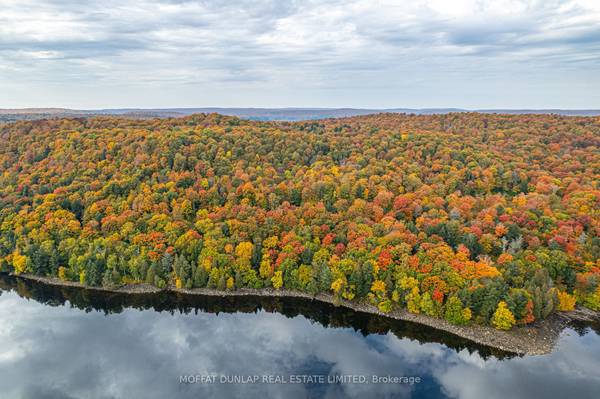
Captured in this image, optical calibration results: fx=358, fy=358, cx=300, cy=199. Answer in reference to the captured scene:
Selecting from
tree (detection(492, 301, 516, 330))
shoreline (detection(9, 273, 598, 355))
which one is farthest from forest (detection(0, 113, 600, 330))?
shoreline (detection(9, 273, 598, 355))

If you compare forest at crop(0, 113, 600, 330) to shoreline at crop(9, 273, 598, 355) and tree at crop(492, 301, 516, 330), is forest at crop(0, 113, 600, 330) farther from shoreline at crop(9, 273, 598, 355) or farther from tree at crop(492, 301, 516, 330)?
shoreline at crop(9, 273, 598, 355)

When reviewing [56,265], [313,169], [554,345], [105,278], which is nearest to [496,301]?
[554,345]

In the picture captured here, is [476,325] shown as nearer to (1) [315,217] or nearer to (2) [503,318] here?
(2) [503,318]

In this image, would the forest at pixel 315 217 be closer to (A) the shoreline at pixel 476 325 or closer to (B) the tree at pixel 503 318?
(B) the tree at pixel 503 318

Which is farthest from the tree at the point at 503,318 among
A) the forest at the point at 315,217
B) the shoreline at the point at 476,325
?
the shoreline at the point at 476,325

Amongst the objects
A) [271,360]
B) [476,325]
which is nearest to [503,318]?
[476,325]

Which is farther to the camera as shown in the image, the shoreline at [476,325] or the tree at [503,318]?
the tree at [503,318]
